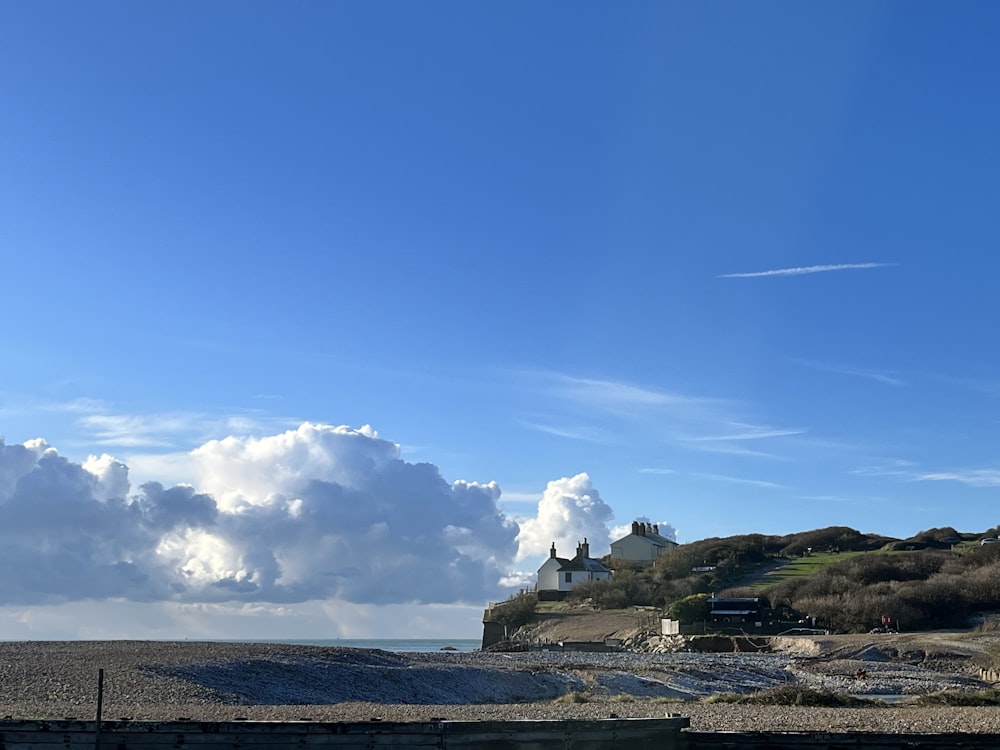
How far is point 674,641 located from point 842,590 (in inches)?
742

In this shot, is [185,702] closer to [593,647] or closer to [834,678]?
[834,678]

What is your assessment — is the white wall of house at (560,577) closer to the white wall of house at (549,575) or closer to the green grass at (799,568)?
the white wall of house at (549,575)

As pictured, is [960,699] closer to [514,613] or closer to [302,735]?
[302,735]

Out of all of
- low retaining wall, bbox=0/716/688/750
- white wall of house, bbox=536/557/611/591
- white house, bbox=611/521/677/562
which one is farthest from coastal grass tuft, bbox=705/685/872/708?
white house, bbox=611/521/677/562

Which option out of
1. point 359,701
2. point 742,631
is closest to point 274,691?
point 359,701

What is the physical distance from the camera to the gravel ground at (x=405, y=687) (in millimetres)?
27953

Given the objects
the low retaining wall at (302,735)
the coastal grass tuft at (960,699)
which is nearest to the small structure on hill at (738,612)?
the coastal grass tuft at (960,699)

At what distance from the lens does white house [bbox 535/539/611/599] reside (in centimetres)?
11554

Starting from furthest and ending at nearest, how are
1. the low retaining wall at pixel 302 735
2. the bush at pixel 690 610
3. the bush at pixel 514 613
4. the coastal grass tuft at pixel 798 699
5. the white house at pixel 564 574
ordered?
1. the white house at pixel 564 574
2. the bush at pixel 514 613
3. the bush at pixel 690 610
4. the coastal grass tuft at pixel 798 699
5. the low retaining wall at pixel 302 735

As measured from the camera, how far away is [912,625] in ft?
276

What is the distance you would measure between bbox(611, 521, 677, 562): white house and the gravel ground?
73.0m

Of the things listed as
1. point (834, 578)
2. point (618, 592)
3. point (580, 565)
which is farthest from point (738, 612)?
point (580, 565)

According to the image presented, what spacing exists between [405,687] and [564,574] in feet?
258

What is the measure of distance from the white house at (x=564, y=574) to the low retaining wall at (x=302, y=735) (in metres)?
96.4
